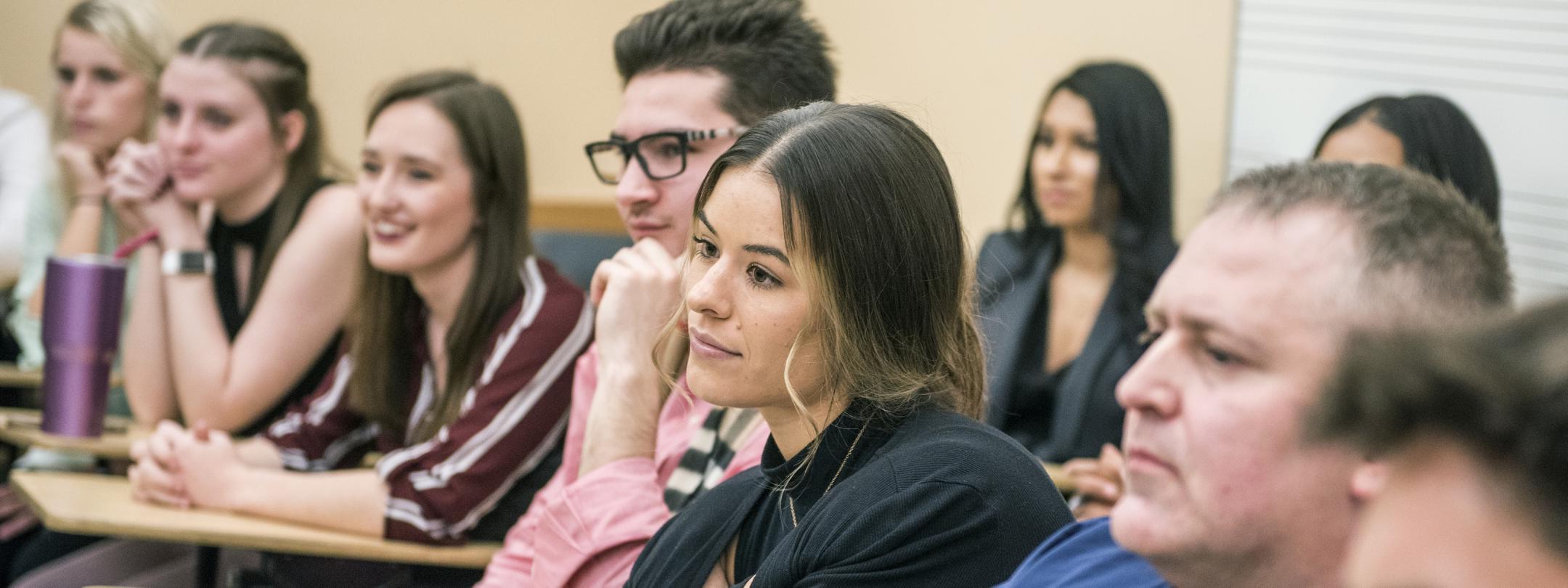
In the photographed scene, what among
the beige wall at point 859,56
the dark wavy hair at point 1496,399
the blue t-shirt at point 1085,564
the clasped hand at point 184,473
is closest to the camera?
the dark wavy hair at point 1496,399

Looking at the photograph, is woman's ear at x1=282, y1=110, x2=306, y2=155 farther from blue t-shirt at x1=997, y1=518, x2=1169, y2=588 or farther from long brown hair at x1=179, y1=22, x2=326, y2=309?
blue t-shirt at x1=997, y1=518, x2=1169, y2=588

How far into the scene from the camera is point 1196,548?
2.77 ft

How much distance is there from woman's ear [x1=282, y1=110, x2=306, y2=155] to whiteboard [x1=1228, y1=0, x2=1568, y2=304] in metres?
2.05

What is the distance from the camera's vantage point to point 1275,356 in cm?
84

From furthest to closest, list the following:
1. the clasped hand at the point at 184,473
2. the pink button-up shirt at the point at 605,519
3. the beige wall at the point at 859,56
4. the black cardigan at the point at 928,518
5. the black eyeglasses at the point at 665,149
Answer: the beige wall at the point at 859,56 → the clasped hand at the point at 184,473 → the black eyeglasses at the point at 665,149 → the pink button-up shirt at the point at 605,519 → the black cardigan at the point at 928,518

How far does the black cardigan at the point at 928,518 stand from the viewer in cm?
123

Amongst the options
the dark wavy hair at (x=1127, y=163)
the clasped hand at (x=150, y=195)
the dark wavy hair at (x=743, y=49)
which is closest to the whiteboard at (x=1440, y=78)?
the dark wavy hair at (x=1127, y=163)

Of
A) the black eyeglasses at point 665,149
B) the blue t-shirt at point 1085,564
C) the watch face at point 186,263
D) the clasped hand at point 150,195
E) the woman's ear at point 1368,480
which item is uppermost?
the woman's ear at point 1368,480

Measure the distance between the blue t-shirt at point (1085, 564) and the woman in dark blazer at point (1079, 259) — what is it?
1.70 meters

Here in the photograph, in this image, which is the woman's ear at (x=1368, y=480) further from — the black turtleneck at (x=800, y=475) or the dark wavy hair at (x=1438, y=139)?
the dark wavy hair at (x=1438, y=139)

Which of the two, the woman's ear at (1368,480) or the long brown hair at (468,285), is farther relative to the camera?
the long brown hair at (468,285)

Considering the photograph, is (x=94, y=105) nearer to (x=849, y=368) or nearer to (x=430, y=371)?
(x=430, y=371)

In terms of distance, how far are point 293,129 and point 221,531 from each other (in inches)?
44.1

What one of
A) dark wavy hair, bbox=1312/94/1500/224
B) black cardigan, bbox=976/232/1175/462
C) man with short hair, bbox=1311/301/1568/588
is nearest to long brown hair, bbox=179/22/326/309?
black cardigan, bbox=976/232/1175/462
